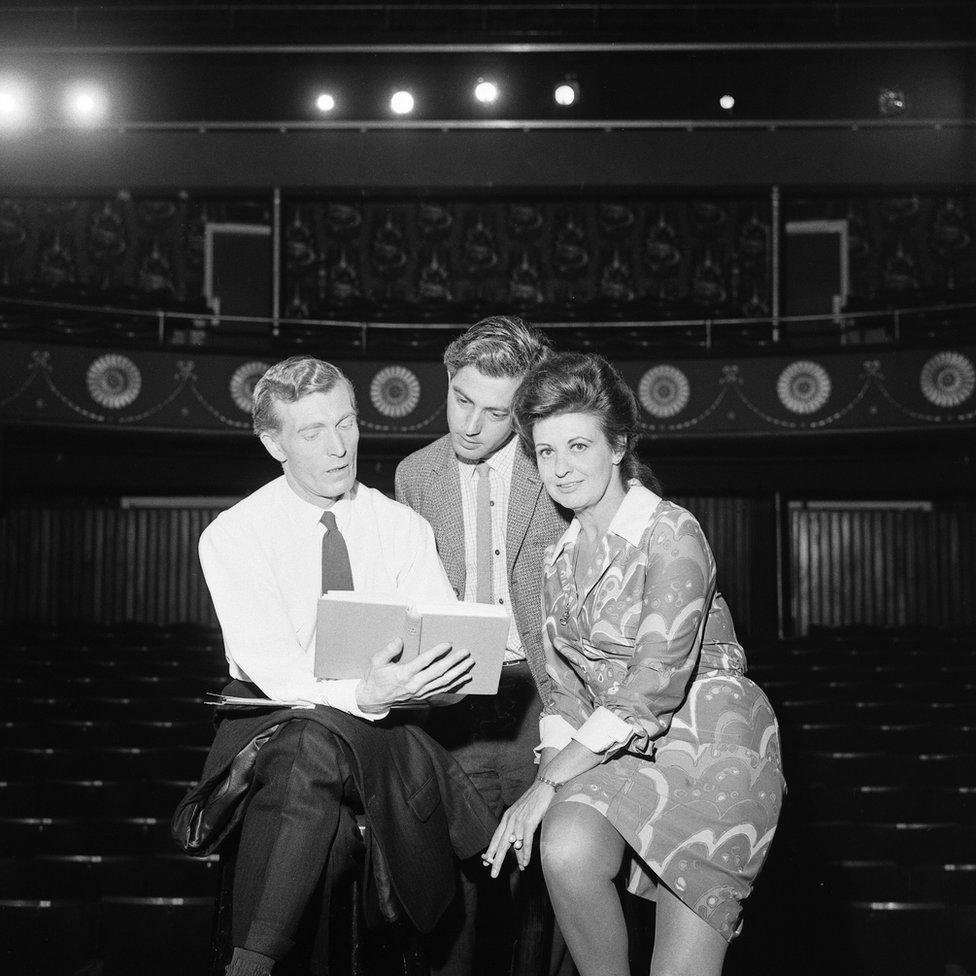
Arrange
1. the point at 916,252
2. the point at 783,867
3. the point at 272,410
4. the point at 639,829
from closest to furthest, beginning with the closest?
the point at 639,829, the point at 272,410, the point at 783,867, the point at 916,252

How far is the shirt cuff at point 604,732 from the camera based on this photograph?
1896 mm

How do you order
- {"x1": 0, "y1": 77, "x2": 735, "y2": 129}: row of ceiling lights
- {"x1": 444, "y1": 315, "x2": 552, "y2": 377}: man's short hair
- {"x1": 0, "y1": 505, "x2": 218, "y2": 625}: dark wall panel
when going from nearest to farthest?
{"x1": 444, "y1": 315, "x2": 552, "y2": 377}: man's short hair → {"x1": 0, "y1": 77, "x2": 735, "y2": 129}: row of ceiling lights → {"x1": 0, "y1": 505, "x2": 218, "y2": 625}: dark wall panel

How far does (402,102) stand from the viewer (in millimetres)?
9789

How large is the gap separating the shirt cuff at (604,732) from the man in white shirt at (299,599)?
0.80 ft

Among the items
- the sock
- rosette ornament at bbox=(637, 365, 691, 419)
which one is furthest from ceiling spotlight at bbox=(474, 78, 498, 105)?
the sock

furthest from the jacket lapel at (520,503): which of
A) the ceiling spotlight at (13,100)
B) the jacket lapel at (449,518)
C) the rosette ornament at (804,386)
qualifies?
the ceiling spotlight at (13,100)

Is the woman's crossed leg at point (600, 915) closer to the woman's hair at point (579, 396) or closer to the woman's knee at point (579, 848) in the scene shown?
the woman's knee at point (579, 848)

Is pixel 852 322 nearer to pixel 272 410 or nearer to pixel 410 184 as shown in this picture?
pixel 410 184

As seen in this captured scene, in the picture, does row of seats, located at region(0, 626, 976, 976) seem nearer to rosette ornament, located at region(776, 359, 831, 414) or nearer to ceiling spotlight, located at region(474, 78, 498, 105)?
rosette ornament, located at region(776, 359, 831, 414)

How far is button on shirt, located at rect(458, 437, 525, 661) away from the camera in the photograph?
2.58 metres

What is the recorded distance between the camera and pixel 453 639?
78.2 inches

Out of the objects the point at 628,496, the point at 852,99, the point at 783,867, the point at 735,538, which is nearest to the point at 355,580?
the point at 628,496

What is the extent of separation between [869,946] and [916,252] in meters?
8.93

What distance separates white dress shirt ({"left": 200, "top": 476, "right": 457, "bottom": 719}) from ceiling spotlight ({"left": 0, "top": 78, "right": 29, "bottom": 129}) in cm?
871
